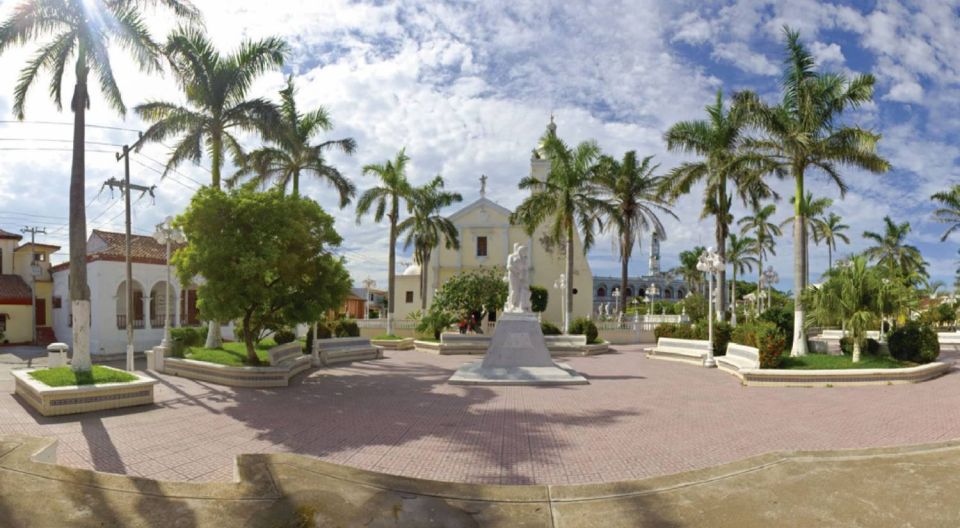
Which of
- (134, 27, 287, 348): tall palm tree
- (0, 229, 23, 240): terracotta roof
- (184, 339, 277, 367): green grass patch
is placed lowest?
(184, 339, 277, 367): green grass patch

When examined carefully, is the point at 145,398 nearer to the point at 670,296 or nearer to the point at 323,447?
the point at 323,447

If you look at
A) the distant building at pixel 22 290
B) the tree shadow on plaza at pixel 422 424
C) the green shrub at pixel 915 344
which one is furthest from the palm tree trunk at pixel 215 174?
the green shrub at pixel 915 344

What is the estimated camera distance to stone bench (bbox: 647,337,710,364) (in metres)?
17.8

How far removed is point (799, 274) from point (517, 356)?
29.6 feet

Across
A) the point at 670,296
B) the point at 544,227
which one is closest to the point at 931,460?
the point at 544,227

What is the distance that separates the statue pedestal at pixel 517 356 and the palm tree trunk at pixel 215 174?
7.60 meters

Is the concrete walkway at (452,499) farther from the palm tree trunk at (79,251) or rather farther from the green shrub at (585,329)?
the green shrub at (585,329)

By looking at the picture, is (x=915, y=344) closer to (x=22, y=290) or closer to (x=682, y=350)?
(x=682, y=350)

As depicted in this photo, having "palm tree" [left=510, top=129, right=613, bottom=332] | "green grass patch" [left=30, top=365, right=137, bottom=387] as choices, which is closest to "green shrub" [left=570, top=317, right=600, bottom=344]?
"palm tree" [left=510, top=129, right=613, bottom=332]

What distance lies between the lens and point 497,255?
125ft

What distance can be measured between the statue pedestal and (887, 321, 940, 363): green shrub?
344 inches

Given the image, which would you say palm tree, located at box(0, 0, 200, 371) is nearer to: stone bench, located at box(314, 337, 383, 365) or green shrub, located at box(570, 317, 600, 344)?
stone bench, located at box(314, 337, 383, 365)

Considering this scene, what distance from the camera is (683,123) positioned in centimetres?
2216

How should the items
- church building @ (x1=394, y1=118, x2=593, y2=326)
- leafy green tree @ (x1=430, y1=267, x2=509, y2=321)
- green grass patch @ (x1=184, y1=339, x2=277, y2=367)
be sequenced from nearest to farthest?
green grass patch @ (x1=184, y1=339, x2=277, y2=367)
leafy green tree @ (x1=430, y1=267, x2=509, y2=321)
church building @ (x1=394, y1=118, x2=593, y2=326)
